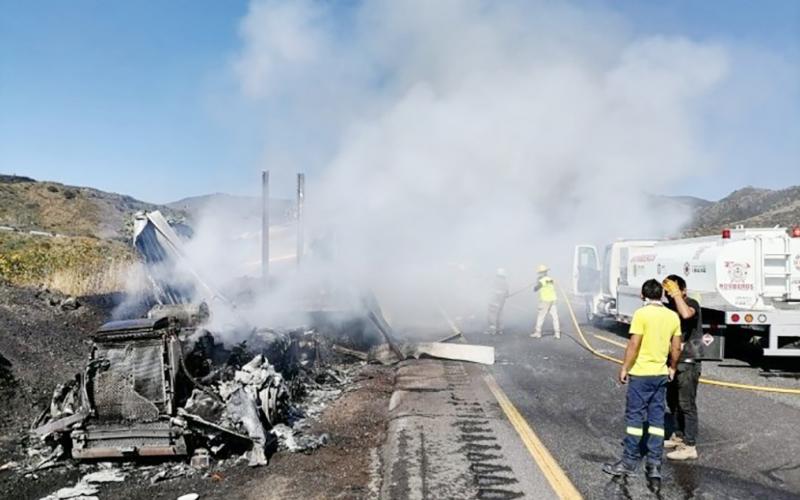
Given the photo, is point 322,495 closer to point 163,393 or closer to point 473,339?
point 163,393

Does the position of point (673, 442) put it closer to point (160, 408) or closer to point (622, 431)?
point (622, 431)

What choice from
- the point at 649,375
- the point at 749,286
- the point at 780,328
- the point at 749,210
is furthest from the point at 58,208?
the point at 649,375

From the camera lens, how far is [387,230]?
19.9 m

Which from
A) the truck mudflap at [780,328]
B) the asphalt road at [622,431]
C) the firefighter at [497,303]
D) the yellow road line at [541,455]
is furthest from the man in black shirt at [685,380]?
the firefighter at [497,303]

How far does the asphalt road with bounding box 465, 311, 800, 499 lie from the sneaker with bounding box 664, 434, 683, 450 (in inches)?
8.2

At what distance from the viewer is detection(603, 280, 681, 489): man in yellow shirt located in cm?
518

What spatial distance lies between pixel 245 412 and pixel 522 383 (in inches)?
178

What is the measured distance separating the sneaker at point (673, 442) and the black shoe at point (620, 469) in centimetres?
88

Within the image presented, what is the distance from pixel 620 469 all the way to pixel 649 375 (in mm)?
816

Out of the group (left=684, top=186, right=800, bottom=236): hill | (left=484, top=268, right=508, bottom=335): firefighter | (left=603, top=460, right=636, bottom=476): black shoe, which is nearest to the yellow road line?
(left=603, top=460, right=636, bottom=476): black shoe

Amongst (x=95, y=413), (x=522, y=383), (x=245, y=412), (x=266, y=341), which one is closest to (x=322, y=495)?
(x=245, y=412)

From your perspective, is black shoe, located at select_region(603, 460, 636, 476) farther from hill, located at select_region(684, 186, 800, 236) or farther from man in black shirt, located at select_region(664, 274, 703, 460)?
hill, located at select_region(684, 186, 800, 236)

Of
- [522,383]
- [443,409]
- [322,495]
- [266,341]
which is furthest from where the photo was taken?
[522,383]

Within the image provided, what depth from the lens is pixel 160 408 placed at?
602 centimetres
